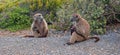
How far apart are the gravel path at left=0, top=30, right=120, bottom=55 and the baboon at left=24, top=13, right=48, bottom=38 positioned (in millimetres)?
1453

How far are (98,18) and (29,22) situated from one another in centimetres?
351

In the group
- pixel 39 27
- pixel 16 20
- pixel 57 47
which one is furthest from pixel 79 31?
pixel 16 20

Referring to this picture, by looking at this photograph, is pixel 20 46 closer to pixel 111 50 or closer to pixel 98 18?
pixel 111 50

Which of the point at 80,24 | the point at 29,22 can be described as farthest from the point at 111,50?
the point at 29,22

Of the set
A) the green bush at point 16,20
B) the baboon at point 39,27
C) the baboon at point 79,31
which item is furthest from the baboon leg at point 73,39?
the green bush at point 16,20

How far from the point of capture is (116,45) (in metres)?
10.8

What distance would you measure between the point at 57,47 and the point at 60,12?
355cm

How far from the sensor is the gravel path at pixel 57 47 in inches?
398

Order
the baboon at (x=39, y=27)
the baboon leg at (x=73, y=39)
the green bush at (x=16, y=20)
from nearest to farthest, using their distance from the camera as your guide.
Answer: the baboon leg at (x=73, y=39) → the baboon at (x=39, y=27) → the green bush at (x=16, y=20)

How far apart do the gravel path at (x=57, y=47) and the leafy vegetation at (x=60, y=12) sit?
1740 mm

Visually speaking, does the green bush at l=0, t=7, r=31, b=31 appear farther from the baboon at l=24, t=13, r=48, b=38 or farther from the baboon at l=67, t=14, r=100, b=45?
the baboon at l=67, t=14, r=100, b=45

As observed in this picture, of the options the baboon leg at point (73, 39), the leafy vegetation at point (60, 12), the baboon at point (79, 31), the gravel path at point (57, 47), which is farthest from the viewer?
the leafy vegetation at point (60, 12)

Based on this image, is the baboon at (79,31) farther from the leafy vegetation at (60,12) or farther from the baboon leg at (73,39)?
the leafy vegetation at (60,12)

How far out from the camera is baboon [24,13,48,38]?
1311cm
